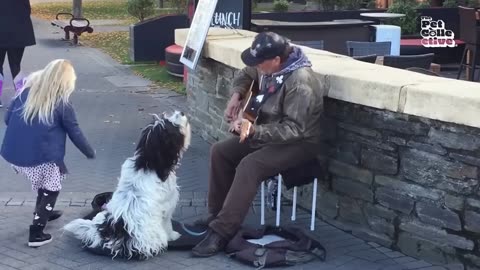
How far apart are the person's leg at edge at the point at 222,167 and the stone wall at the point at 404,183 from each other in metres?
0.68

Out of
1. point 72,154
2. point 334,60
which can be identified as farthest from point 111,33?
point 334,60

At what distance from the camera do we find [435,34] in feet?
39.4

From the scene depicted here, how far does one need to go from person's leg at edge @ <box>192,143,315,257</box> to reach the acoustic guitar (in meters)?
0.19

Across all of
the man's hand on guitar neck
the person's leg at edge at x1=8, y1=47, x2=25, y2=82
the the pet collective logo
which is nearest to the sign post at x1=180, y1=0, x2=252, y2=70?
the man's hand on guitar neck

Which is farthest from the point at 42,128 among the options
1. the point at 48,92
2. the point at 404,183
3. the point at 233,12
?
the point at 233,12

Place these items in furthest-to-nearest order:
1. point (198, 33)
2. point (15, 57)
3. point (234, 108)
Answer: point (15, 57) → point (198, 33) → point (234, 108)

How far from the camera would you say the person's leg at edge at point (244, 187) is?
4.96m

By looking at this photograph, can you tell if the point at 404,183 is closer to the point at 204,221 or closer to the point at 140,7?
the point at 204,221

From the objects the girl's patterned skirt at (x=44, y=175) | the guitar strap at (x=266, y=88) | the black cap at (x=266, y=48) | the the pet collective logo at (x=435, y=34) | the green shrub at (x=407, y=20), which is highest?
the black cap at (x=266, y=48)

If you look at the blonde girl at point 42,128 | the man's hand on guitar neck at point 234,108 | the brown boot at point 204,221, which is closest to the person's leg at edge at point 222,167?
the brown boot at point 204,221

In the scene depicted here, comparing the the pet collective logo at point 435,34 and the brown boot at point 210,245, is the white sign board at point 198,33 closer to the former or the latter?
the brown boot at point 210,245

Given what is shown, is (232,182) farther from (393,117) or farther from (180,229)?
(393,117)

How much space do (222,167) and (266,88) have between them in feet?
2.20

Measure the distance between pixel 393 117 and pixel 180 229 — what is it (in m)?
1.66
